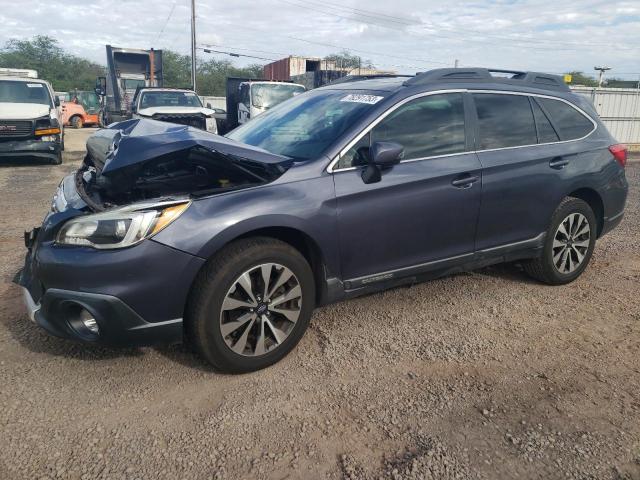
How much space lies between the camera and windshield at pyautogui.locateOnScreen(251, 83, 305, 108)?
14.8 metres

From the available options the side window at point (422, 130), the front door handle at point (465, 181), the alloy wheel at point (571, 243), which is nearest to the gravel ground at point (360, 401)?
the alloy wheel at point (571, 243)

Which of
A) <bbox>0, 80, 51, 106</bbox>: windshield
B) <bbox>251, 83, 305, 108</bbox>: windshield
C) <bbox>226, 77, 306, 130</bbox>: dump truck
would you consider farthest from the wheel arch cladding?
<bbox>0, 80, 51, 106</bbox>: windshield

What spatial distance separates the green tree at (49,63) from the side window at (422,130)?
56953mm

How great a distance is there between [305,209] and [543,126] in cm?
238

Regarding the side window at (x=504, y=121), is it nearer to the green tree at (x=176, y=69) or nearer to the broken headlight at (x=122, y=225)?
the broken headlight at (x=122, y=225)

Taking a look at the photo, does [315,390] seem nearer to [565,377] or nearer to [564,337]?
[565,377]

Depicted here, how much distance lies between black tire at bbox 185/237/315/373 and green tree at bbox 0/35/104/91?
57.3 m

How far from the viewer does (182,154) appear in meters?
3.09

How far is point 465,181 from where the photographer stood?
3.74m

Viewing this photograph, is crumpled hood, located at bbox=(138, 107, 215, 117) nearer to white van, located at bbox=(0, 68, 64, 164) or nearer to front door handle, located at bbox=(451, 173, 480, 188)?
white van, located at bbox=(0, 68, 64, 164)

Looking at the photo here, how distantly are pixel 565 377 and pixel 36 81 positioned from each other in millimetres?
13567

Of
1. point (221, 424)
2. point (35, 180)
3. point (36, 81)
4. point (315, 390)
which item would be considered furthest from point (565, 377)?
point (36, 81)

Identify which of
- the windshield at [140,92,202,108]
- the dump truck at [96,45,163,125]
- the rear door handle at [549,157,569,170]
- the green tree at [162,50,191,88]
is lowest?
the rear door handle at [549,157,569,170]

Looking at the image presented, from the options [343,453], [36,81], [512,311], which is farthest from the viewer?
[36,81]
